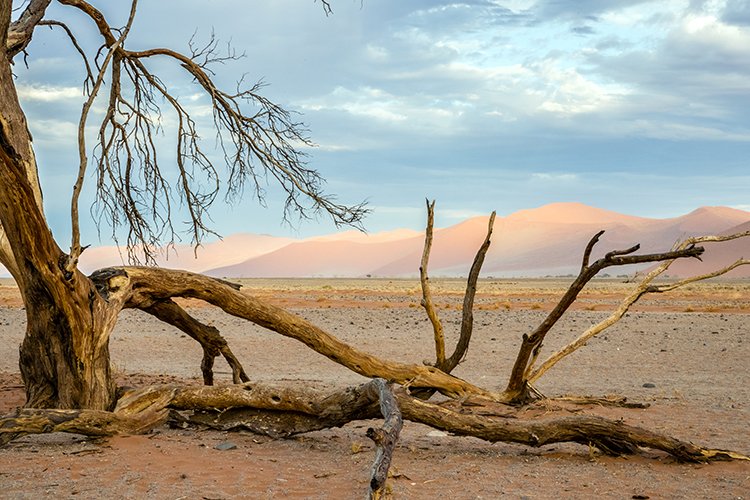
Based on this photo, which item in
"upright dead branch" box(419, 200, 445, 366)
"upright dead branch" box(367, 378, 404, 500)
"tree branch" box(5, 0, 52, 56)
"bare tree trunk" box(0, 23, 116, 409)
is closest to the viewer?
"upright dead branch" box(367, 378, 404, 500)

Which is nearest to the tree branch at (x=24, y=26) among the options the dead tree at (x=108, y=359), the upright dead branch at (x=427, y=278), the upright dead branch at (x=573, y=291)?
the dead tree at (x=108, y=359)

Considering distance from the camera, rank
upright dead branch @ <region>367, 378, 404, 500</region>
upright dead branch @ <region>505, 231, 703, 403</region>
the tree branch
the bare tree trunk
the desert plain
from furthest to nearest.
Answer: the tree branch < upright dead branch @ <region>505, 231, 703, 403</region> < the bare tree trunk < the desert plain < upright dead branch @ <region>367, 378, 404, 500</region>

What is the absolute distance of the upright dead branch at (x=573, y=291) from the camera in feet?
24.5

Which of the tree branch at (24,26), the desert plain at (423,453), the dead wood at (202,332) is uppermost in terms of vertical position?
the tree branch at (24,26)

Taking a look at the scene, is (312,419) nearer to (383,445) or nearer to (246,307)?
(246,307)

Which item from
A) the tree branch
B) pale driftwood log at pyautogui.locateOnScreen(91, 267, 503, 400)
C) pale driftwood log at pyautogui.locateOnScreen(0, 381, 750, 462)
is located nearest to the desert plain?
pale driftwood log at pyautogui.locateOnScreen(0, 381, 750, 462)

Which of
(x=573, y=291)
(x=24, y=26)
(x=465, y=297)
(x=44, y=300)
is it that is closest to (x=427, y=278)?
(x=465, y=297)

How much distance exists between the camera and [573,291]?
8.05 meters

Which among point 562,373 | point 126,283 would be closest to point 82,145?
point 126,283

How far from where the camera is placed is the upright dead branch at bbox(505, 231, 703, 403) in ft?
24.5

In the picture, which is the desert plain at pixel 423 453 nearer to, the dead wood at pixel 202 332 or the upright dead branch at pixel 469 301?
the upright dead branch at pixel 469 301

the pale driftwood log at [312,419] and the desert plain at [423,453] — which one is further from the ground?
the pale driftwood log at [312,419]

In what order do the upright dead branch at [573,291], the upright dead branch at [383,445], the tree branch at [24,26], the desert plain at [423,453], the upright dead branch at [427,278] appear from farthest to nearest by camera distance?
the upright dead branch at [427,278]
the tree branch at [24,26]
the upright dead branch at [573,291]
the desert plain at [423,453]
the upright dead branch at [383,445]

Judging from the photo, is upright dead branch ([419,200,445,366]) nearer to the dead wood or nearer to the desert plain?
the desert plain
